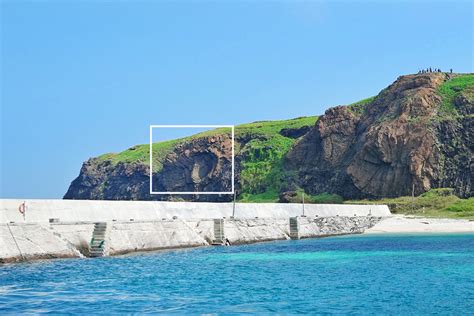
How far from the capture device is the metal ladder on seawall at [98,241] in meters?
45.4

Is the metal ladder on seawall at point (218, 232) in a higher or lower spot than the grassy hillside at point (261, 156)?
lower

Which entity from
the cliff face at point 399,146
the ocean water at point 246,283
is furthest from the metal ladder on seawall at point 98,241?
the cliff face at point 399,146

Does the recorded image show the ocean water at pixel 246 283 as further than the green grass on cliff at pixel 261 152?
No

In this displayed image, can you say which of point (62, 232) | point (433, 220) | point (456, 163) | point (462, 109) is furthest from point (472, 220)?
point (62, 232)

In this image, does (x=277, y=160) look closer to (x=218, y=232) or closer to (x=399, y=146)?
(x=399, y=146)

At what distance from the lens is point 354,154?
134125 millimetres

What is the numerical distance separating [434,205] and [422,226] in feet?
79.9

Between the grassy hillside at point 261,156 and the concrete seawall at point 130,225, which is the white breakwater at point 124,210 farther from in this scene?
the grassy hillside at point 261,156

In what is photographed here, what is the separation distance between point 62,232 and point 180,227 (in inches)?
552

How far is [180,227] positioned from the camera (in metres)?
56.2

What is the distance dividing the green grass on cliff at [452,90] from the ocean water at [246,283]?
80.9m

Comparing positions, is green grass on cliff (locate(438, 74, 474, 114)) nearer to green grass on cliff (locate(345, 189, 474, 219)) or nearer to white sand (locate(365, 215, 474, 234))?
green grass on cliff (locate(345, 189, 474, 219))

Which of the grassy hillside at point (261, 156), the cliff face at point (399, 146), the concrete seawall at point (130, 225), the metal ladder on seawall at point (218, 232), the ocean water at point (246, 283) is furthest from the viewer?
the grassy hillside at point (261, 156)

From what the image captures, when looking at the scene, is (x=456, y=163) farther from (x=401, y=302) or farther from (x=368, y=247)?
(x=401, y=302)
